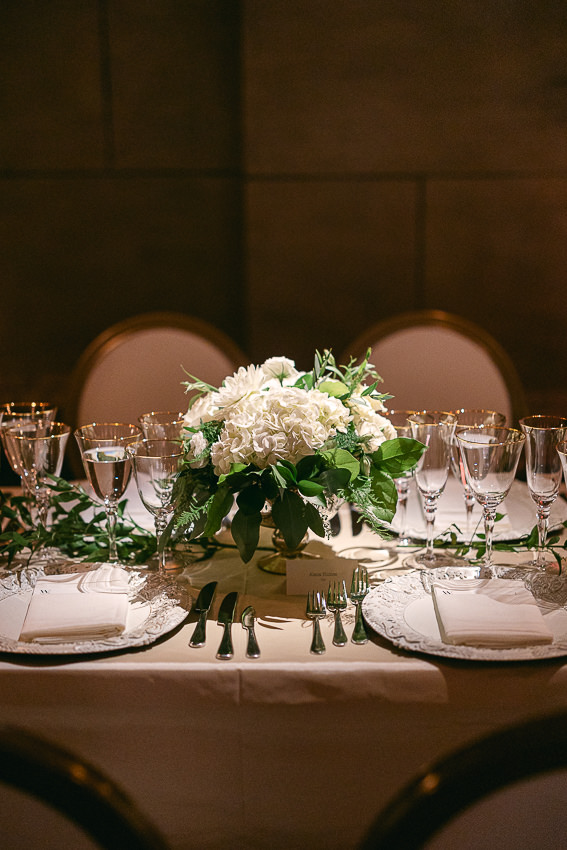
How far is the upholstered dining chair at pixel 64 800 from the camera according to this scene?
601mm

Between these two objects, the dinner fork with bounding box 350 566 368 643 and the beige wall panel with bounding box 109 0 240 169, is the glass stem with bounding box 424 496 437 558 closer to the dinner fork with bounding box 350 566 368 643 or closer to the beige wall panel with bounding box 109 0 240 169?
the dinner fork with bounding box 350 566 368 643

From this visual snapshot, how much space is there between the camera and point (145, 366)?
220cm

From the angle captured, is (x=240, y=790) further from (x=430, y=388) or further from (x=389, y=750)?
(x=430, y=388)

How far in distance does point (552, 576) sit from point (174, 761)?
0.64 m

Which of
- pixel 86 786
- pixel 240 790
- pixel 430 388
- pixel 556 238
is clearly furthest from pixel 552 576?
pixel 556 238

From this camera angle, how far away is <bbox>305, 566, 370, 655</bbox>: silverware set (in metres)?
1.07

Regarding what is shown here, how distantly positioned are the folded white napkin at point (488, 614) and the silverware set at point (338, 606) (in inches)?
4.2

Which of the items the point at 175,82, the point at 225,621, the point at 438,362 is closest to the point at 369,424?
the point at 225,621

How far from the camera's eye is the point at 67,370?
9.90 ft

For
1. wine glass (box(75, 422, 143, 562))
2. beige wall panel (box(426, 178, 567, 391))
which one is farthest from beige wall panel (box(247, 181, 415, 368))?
wine glass (box(75, 422, 143, 562))

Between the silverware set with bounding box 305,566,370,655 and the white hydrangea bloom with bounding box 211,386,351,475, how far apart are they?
0.21 m

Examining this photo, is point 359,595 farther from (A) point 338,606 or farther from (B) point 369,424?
(B) point 369,424

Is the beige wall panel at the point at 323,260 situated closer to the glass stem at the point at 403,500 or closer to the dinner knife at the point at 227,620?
the glass stem at the point at 403,500

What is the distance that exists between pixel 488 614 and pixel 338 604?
0.71 feet
